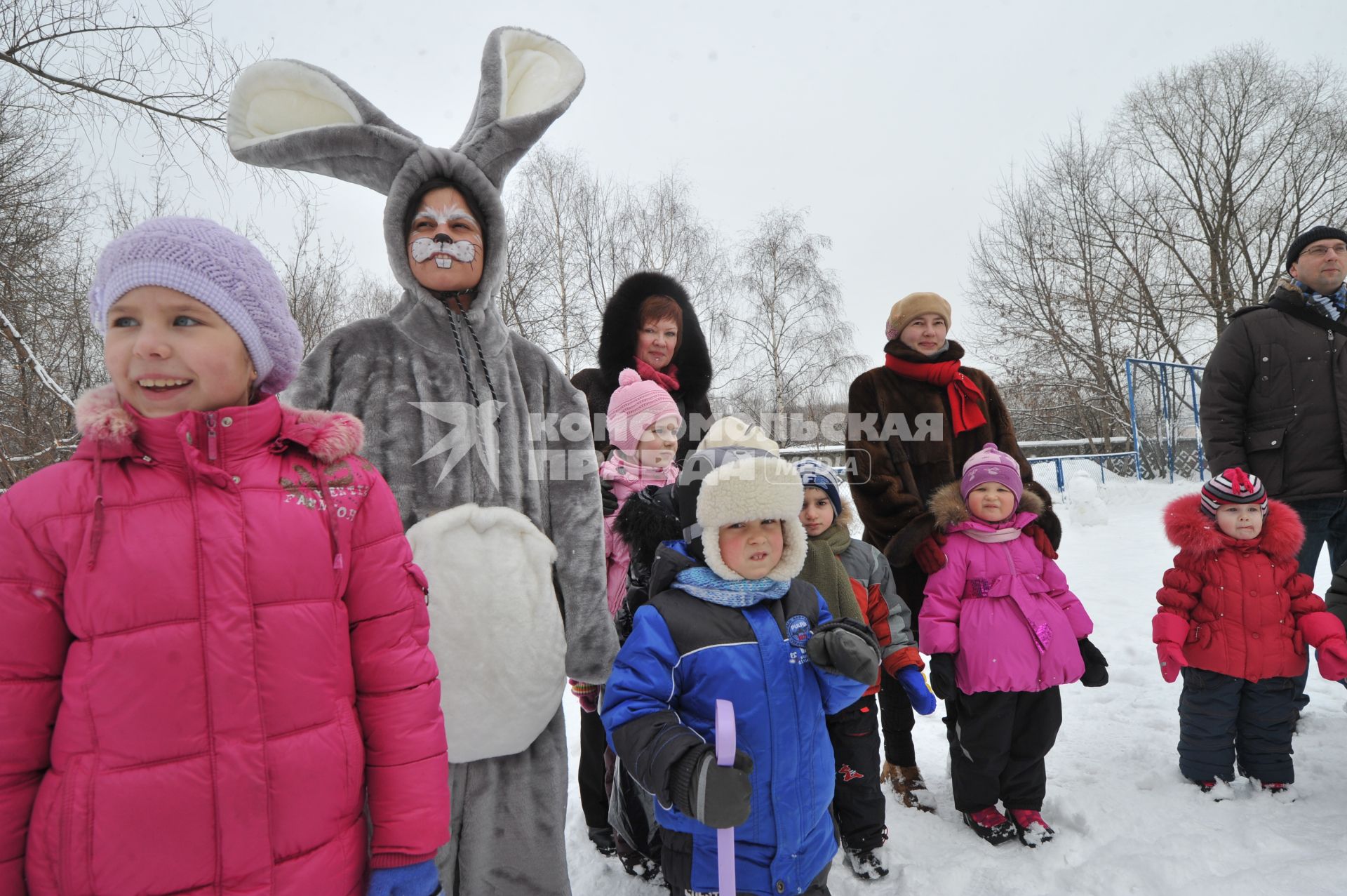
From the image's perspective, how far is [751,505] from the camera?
194cm

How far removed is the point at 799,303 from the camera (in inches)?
699

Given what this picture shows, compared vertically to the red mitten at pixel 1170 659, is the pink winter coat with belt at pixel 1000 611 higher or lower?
higher

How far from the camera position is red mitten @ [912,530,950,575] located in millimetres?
2848

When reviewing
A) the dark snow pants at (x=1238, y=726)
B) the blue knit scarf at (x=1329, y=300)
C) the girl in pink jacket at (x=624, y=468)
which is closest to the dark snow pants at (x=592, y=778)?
the girl in pink jacket at (x=624, y=468)

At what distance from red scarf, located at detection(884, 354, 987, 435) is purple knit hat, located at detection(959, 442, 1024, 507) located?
29 centimetres

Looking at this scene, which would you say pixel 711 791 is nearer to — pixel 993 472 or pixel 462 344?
pixel 462 344

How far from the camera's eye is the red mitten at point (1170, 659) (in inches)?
111

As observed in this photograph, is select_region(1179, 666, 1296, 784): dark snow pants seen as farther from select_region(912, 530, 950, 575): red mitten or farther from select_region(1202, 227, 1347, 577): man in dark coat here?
select_region(912, 530, 950, 575): red mitten

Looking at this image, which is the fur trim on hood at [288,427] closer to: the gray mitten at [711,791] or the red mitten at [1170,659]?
the gray mitten at [711,791]

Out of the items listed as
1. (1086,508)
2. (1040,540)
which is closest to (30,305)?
(1040,540)

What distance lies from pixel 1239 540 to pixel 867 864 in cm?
207

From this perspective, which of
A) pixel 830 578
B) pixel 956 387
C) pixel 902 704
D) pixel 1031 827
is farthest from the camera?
pixel 956 387

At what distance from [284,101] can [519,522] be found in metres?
1.33

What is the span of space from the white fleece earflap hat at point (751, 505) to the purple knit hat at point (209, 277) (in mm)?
1118
